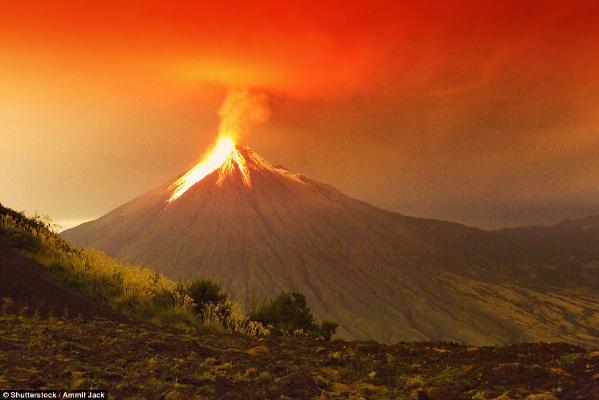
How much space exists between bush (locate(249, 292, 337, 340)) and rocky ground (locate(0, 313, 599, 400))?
447 inches

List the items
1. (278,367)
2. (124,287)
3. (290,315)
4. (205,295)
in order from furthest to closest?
(290,315) → (205,295) → (124,287) → (278,367)

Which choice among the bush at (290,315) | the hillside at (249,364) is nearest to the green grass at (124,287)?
the hillside at (249,364)

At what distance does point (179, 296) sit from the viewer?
1773cm

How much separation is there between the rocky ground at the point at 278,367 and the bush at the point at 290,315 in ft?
37.2

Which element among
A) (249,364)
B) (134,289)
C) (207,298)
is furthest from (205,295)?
(249,364)

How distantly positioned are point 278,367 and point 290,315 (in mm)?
15552

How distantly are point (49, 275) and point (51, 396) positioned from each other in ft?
37.2

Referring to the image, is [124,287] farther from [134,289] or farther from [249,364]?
[249,364]

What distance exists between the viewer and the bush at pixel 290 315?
23.3 m

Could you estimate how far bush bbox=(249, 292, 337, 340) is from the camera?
23266 millimetres

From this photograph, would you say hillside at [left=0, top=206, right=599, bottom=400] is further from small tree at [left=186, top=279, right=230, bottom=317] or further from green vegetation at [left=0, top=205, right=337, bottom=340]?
small tree at [left=186, top=279, right=230, bottom=317]

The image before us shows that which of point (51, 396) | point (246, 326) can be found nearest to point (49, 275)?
point (246, 326)

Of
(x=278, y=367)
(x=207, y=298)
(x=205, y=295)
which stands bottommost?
(x=278, y=367)

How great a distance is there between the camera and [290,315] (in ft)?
81.0
